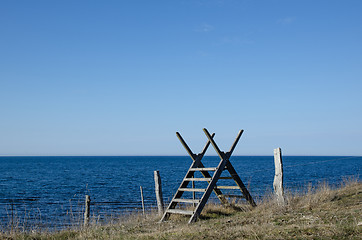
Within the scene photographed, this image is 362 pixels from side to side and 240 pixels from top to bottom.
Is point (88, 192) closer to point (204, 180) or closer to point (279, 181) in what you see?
point (204, 180)

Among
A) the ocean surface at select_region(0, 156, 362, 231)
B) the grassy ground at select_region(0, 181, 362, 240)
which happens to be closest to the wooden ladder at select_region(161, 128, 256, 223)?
the grassy ground at select_region(0, 181, 362, 240)

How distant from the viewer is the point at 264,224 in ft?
26.3

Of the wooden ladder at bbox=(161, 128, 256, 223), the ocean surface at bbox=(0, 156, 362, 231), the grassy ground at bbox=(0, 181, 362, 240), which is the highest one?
the wooden ladder at bbox=(161, 128, 256, 223)

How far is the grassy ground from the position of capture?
23.1 ft

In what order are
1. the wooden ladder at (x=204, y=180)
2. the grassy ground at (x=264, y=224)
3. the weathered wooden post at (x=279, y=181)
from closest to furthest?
the grassy ground at (x=264, y=224) < the wooden ladder at (x=204, y=180) < the weathered wooden post at (x=279, y=181)

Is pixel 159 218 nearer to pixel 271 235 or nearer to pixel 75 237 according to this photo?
pixel 75 237

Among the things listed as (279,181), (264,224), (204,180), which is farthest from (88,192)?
(264,224)

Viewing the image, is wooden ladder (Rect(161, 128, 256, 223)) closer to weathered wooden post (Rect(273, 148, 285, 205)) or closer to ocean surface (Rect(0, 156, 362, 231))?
weathered wooden post (Rect(273, 148, 285, 205))

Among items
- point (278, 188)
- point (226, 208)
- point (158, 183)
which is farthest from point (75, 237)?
point (278, 188)

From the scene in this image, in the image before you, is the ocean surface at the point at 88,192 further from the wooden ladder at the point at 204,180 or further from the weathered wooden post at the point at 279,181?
the wooden ladder at the point at 204,180

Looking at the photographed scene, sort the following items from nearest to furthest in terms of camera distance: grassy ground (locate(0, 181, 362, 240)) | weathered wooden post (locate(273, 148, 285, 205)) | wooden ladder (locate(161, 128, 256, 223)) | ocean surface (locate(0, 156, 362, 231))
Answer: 1. grassy ground (locate(0, 181, 362, 240))
2. wooden ladder (locate(161, 128, 256, 223))
3. weathered wooden post (locate(273, 148, 285, 205))
4. ocean surface (locate(0, 156, 362, 231))

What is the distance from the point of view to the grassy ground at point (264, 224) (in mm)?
7047

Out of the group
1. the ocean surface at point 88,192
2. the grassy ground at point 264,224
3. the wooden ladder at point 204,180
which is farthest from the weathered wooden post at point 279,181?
the wooden ladder at point 204,180

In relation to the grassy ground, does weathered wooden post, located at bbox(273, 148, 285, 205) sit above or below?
above
